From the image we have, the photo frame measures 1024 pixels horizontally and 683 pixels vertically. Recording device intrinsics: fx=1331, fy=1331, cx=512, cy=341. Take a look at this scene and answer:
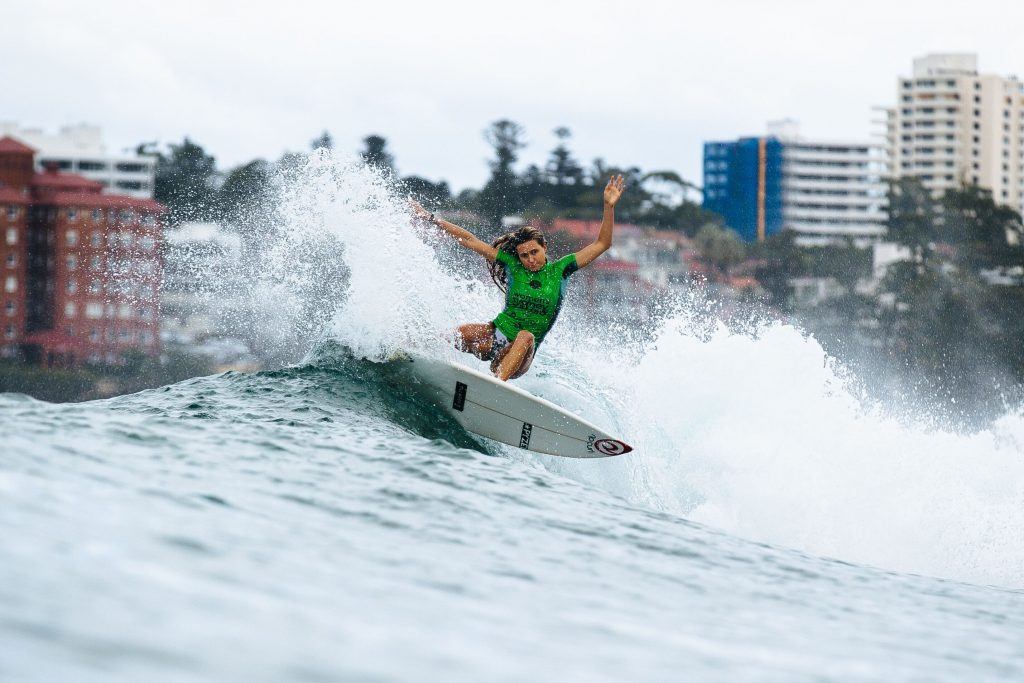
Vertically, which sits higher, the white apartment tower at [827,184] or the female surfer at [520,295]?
the white apartment tower at [827,184]

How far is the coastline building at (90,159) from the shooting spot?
7156 centimetres

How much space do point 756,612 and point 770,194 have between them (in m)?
116

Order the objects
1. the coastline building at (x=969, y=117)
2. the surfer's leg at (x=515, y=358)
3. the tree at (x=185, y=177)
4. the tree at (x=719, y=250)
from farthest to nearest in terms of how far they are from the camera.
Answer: the coastline building at (x=969, y=117), the tree at (x=719, y=250), the tree at (x=185, y=177), the surfer's leg at (x=515, y=358)

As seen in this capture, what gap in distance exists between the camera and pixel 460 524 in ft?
21.6

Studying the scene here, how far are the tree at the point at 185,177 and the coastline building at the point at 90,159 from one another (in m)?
0.74

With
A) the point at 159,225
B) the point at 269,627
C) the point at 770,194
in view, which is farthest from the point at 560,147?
the point at 269,627

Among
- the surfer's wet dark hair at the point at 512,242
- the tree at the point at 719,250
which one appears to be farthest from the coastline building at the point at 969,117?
the surfer's wet dark hair at the point at 512,242

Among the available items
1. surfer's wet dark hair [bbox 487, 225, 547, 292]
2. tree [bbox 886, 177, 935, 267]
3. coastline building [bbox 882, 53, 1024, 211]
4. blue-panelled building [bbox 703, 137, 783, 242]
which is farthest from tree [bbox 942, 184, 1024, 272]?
surfer's wet dark hair [bbox 487, 225, 547, 292]

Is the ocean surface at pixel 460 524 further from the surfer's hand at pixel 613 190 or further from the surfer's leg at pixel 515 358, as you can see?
the surfer's hand at pixel 613 190

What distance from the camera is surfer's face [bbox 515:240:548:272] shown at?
9.91 meters

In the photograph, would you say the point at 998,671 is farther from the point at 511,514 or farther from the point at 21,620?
the point at 21,620

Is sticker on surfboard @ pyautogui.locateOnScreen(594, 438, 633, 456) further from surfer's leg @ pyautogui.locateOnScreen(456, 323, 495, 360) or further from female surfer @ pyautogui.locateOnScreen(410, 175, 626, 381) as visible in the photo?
surfer's leg @ pyautogui.locateOnScreen(456, 323, 495, 360)

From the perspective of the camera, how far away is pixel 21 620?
4.17 m

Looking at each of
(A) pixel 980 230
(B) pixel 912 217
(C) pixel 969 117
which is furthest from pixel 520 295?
(C) pixel 969 117
